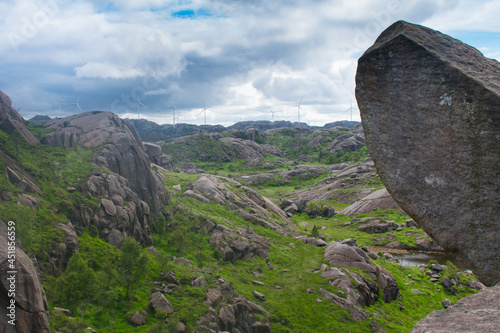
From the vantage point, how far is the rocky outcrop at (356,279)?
118 ft

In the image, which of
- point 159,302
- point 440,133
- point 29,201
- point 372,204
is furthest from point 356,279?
point 372,204

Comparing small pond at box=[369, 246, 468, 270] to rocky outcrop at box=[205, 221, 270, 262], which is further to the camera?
small pond at box=[369, 246, 468, 270]

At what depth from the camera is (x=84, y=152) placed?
44688mm

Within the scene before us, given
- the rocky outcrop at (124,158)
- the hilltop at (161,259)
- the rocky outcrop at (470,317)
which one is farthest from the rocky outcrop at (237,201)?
the rocky outcrop at (470,317)

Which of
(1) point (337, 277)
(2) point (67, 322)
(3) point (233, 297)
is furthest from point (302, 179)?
(2) point (67, 322)

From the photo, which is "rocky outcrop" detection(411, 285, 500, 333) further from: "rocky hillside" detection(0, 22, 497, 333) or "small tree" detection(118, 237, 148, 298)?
"small tree" detection(118, 237, 148, 298)

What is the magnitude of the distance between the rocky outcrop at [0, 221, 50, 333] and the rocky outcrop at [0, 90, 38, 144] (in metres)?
33.9

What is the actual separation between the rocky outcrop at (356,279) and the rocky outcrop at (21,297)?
97.8 feet

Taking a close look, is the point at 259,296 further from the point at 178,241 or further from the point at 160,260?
the point at 178,241

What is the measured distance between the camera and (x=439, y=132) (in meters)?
12.1

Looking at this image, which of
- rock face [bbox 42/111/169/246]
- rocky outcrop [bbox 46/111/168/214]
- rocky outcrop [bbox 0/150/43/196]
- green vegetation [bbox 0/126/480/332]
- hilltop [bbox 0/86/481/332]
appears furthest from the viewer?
rocky outcrop [bbox 46/111/168/214]

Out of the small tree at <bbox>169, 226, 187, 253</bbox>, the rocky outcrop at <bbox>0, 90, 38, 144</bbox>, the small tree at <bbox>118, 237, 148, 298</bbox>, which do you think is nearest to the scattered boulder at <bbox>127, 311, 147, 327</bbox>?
the small tree at <bbox>118, 237, 148, 298</bbox>

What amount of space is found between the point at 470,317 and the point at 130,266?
2588cm

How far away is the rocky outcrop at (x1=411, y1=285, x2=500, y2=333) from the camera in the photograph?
7.66 meters
